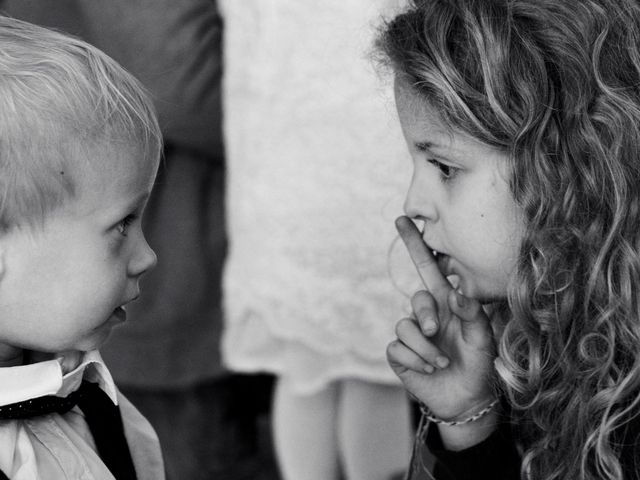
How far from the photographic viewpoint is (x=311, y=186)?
2.01 m

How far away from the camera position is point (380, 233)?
201 cm

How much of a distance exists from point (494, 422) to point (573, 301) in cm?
29

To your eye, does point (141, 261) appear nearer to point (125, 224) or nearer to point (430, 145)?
point (125, 224)

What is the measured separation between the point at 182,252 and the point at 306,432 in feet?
1.64

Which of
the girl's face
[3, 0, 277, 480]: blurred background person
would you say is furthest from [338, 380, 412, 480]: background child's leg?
the girl's face

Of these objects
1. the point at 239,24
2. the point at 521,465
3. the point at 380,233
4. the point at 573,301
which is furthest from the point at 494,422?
the point at 239,24

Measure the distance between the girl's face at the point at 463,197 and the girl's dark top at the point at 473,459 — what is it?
0.25 metres

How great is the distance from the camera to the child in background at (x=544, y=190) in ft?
4.63

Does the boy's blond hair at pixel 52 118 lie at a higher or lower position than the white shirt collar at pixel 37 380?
higher

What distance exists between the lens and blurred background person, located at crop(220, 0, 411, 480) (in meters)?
1.94

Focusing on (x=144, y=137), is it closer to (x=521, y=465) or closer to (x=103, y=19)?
(x=521, y=465)

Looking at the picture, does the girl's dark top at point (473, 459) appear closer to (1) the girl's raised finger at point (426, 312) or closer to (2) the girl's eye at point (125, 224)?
(1) the girl's raised finger at point (426, 312)

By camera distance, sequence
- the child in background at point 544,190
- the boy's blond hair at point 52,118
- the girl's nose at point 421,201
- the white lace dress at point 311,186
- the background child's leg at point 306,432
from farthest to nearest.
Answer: the background child's leg at point 306,432, the white lace dress at point 311,186, the girl's nose at point 421,201, the child in background at point 544,190, the boy's blond hair at point 52,118

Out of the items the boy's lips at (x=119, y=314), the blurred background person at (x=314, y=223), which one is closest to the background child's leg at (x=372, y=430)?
the blurred background person at (x=314, y=223)
